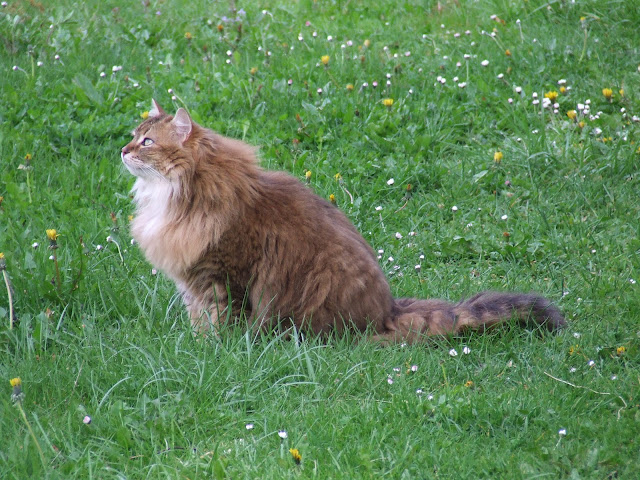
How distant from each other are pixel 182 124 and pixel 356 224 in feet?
5.02

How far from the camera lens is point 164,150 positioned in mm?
4059

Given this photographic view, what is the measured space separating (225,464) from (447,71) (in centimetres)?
432

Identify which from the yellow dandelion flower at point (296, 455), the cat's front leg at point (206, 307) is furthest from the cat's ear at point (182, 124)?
the yellow dandelion flower at point (296, 455)

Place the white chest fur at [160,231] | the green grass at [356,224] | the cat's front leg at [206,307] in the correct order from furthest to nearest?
the white chest fur at [160,231]
the cat's front leg at [206,307]
the green grass at [356,224]

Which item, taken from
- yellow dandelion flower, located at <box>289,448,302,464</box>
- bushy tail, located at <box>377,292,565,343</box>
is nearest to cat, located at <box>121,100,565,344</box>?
bushy tail, located at <box>377,292,565,343</box>

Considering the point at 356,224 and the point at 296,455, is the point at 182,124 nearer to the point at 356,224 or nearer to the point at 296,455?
the point at 356,224

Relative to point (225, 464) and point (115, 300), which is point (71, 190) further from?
point (225, 464)

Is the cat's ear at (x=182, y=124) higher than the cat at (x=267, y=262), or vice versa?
the cat's ear at (x=182, y=124)

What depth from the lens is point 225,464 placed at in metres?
2.94

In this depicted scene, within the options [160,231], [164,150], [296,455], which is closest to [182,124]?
[164,150]

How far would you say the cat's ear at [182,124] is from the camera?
4.01 meters

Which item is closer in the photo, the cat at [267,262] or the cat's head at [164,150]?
the cat at [267,262]

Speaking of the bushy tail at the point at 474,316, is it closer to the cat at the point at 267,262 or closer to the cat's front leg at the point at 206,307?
the cat at the point at 267,262

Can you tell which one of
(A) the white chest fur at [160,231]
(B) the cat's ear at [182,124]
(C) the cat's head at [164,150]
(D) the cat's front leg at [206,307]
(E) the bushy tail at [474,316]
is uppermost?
(B) the cat's ear at [182,124]
